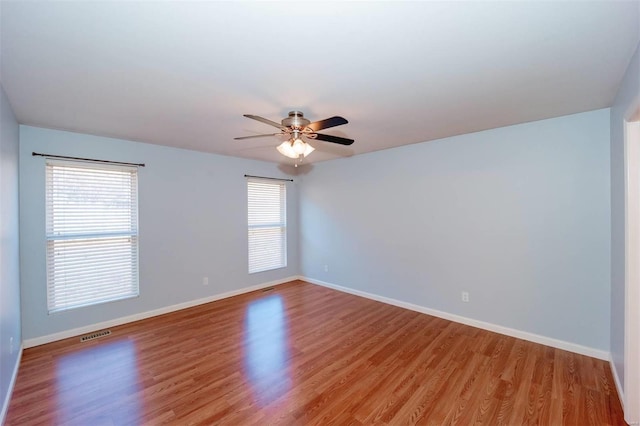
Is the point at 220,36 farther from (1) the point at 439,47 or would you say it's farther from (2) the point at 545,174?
(2) the point at 545,174

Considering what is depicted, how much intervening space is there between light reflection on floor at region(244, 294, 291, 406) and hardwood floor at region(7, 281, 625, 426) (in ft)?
0.04

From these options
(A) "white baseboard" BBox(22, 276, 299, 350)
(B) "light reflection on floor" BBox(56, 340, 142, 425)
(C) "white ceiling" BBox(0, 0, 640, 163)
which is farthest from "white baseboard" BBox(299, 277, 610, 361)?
(B) "light reflection on floor" BBox(56, 340, 142, 425)

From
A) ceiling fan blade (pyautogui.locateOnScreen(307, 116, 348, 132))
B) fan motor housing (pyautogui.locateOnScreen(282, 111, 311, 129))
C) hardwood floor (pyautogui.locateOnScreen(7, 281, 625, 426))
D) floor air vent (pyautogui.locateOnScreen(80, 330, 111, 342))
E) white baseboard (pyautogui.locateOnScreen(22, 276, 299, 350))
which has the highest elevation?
fan motor housing (pyautogui.locateOnScreen(282, 111, 311, 129))

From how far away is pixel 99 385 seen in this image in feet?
7.56

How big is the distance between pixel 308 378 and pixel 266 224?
3273 mm

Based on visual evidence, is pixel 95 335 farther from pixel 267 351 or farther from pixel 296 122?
pixel 296 122

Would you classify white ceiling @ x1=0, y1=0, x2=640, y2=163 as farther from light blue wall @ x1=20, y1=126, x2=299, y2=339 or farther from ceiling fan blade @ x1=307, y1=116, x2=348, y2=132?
light blue wall @ x1=20, y1=126, x2=299, y2=339

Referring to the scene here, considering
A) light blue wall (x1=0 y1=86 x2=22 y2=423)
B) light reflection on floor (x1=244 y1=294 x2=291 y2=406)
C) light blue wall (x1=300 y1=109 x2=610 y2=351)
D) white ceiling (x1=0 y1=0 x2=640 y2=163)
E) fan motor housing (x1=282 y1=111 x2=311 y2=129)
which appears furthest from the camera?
light blue wall (x1=300 y1=109 x2=610 y2=351)

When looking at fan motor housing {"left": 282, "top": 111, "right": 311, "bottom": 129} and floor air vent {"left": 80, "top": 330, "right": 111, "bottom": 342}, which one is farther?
floor air vent {"left": 80, "top": 330, "right": 111, "bottom": 342}

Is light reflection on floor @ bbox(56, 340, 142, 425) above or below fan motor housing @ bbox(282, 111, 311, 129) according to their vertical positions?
below

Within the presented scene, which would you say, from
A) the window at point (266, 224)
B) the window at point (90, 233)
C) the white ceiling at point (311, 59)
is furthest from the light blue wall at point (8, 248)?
the window at point (266, 224)

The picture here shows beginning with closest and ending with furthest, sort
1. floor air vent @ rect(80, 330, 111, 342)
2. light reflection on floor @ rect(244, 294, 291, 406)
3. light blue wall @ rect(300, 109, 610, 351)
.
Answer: light reflection on floor @ rect(244, 294, 291, 406)
light blue wall @ rect(300, 109, 610, 351)
floor air vent @ rect(80, 330, 111, 342)

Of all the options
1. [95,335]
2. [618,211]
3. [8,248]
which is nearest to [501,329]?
[618,211]

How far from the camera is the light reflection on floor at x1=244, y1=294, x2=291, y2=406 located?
2273 millimetres
